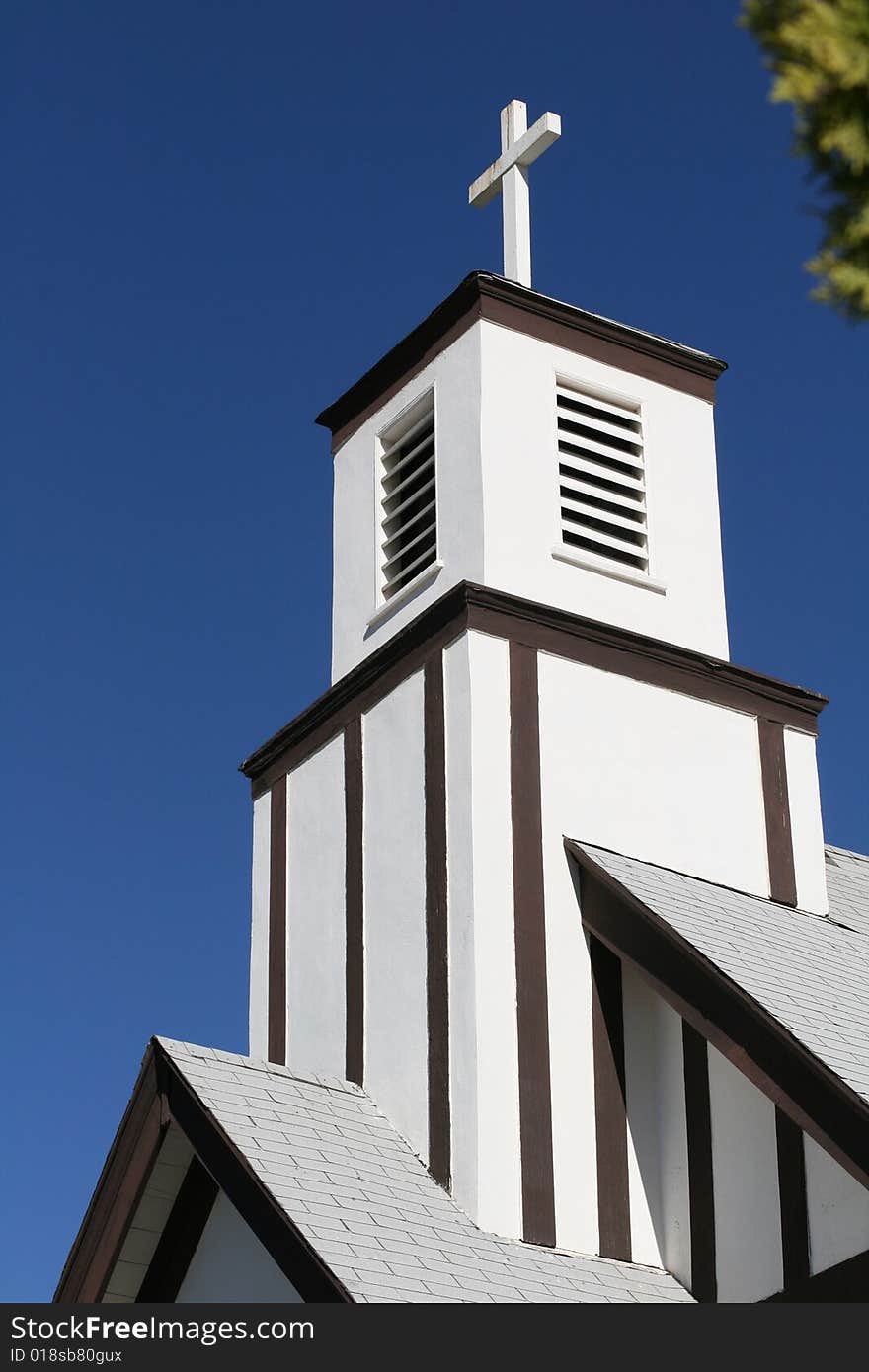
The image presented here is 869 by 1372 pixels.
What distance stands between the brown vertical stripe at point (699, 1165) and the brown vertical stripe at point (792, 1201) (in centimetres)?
72

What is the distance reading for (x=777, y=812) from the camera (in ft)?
51.4

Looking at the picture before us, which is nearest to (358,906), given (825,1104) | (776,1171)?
(776,1171)

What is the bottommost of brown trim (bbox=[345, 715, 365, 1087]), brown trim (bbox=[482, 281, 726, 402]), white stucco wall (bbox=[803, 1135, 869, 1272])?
white stucco wall (bbox=[803, 1135, 869, 1272])

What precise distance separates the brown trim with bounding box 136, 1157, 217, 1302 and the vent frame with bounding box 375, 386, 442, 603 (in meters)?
4.84

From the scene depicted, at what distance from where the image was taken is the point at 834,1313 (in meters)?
11.4

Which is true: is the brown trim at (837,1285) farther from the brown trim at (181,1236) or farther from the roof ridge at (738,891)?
the brown trim at (181,1236)

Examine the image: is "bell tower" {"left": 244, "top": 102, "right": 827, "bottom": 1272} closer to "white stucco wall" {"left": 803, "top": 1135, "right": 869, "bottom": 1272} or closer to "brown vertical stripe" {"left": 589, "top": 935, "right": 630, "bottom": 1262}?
"brown vertical stripe" {"left": 589, "top": 935, "right": 630, "bottom": 1262}

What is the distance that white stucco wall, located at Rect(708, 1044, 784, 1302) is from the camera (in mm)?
12898

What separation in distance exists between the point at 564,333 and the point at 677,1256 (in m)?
7.30

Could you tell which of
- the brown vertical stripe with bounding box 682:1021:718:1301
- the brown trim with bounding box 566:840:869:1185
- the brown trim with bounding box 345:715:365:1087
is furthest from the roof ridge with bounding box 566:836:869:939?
the brown trim with bounding box 345:715:365:1087

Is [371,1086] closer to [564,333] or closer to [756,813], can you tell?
[756,813]

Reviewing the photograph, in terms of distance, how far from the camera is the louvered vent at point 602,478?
16.3 m

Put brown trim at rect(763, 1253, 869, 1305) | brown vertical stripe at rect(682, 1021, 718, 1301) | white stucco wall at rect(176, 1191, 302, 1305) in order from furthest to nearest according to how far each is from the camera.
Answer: brown vertical stripe at rect(682, 1021, 718, 1301)
white stucco wall at rect(176, 1191, 302, 1305)
brown trim at rect(763, 1253, 869, 1305)

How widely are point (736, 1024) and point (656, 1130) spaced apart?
2.13m
